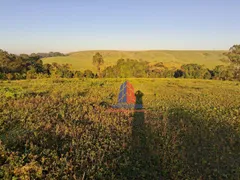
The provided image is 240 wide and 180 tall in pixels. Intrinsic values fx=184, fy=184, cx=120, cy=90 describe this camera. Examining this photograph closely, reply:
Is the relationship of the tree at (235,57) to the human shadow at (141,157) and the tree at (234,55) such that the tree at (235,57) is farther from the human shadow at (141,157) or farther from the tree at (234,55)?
the human shadow at (141,157)

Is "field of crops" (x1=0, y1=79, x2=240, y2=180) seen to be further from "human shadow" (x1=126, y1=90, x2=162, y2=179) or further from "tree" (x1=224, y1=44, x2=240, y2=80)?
"tree" (x1=224, y1=44, x2=240, y2=80)

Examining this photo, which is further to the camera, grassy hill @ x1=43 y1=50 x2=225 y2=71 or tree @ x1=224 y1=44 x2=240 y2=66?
grassy hill @ x1=43 y1=50 x2=225 y2=71

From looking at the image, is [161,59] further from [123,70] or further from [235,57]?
[235,57]

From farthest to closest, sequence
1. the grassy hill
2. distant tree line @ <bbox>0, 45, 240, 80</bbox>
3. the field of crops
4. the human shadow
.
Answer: the grassy hill → distant tree line @ <bbox>0, 45, 240, 80</bbox> → the human shadow → the field of crops

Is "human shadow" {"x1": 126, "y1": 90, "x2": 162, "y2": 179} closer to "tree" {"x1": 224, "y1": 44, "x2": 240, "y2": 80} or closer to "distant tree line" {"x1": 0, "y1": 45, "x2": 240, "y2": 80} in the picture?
"distant tree line" {"x1": 0, "y1": 45, "x2": 240, "y2": 80}

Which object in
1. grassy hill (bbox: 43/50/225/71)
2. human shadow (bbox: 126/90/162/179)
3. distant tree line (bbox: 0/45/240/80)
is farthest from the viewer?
grassy hill (bbox: 43/50/225/71)

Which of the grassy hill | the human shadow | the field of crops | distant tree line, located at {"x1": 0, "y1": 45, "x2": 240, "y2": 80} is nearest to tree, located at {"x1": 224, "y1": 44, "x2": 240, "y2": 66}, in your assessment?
distant tree line, located at {"x1": 0, "y1": 45, "x2": 240, "y2": 80}

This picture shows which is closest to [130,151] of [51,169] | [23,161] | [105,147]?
[105,147]

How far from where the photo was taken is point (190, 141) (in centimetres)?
676

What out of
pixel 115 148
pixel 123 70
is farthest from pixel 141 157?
pixel 123 70

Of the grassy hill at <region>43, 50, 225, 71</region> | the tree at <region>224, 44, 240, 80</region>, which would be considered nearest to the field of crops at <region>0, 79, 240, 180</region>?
the tree at <region>224, 44, 240, 80</region>

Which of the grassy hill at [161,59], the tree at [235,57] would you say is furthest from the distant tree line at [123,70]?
the grassy hill at [161,59]

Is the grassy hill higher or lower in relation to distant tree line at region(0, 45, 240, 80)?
higher

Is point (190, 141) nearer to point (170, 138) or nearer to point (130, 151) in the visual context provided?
point (170, 138)
